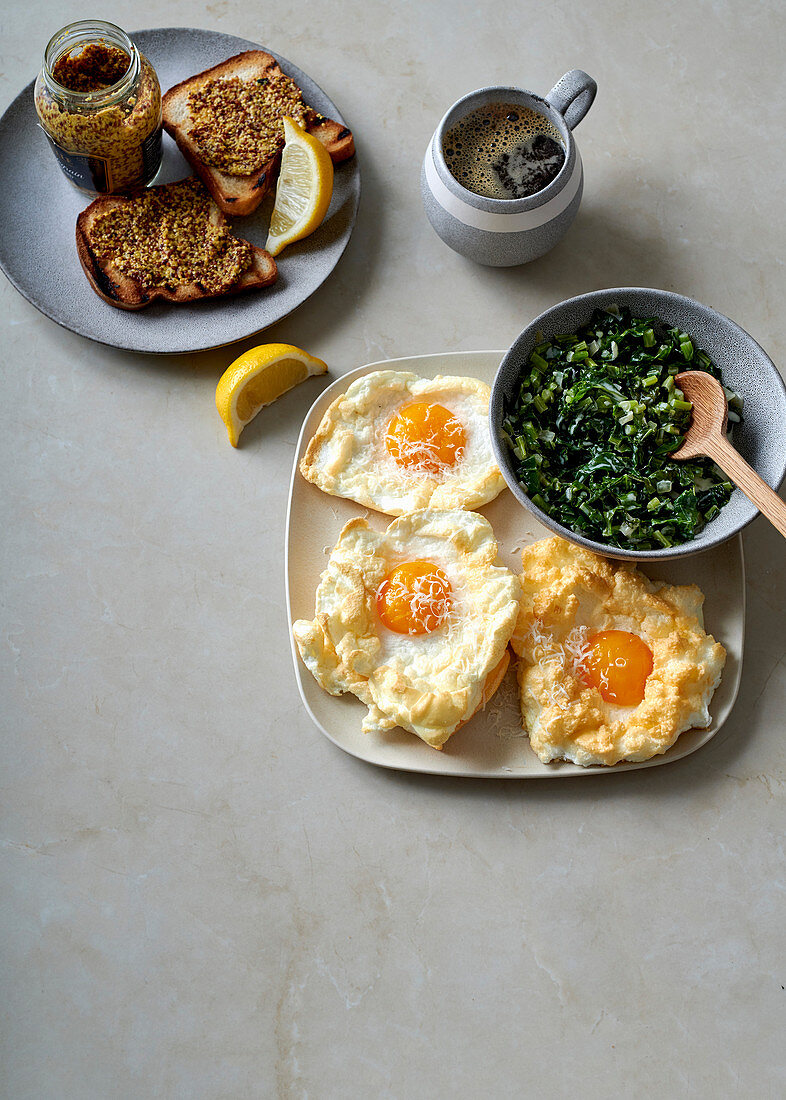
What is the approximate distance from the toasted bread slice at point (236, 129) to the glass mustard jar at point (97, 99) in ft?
0.64

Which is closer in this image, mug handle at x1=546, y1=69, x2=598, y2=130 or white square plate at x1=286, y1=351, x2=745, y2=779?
white square plate at x1=286, y1=351, x2=745, y2=779

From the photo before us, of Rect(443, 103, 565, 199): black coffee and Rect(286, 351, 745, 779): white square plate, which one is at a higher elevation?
Rect(443, 103, 565, 199): black coffee

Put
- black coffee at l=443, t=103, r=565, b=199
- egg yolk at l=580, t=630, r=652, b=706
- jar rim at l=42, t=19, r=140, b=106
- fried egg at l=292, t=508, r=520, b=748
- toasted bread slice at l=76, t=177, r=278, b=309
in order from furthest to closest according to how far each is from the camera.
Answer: toasted bread slice at l=76, t=177, r=278, b=309 < black coffee at l=443, t=103, r=565, b=199 < jar rim at l=42, t=19, r=140, b=106 < egg yolk at l=580, t=630, r=652, b=706 < fried egg at l=292, t=508, r=520, b=748

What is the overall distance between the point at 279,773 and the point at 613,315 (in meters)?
1.98

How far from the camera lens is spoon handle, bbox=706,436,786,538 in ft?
9.31

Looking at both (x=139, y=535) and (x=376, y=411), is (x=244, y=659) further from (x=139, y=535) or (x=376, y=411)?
(x=376, y=411)

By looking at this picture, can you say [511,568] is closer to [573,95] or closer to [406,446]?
[406,446]

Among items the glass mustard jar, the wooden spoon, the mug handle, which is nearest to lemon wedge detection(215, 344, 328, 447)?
the glass mustard jar

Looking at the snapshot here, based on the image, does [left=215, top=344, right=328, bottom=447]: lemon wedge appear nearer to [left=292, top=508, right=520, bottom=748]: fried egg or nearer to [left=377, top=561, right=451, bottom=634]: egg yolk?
Answer: [left=292, top=508, right=520, bottom=748]: fried egg

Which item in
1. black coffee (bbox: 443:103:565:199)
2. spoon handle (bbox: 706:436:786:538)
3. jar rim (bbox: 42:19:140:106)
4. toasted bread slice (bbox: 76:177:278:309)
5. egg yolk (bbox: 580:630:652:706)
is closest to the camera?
spoon handle (bbox: 706:436:786:538)

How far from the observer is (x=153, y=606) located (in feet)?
11.2

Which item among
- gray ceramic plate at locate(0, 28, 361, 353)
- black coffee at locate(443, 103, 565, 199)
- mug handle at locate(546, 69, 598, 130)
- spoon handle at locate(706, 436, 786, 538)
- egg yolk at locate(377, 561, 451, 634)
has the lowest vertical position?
egg yolk at locate(377, 561, 451, 634)

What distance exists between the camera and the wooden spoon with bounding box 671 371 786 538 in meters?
2.86

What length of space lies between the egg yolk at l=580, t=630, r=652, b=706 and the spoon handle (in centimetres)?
60
